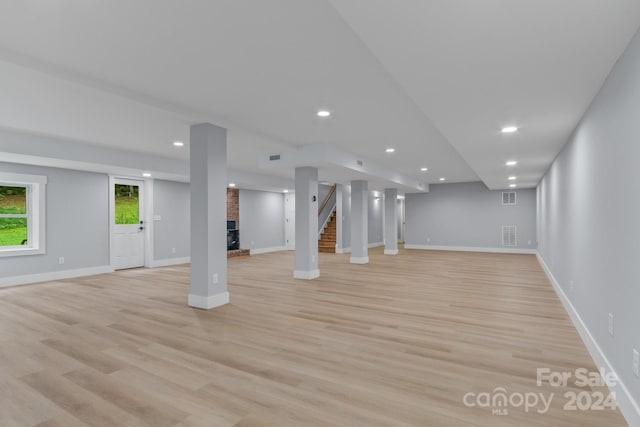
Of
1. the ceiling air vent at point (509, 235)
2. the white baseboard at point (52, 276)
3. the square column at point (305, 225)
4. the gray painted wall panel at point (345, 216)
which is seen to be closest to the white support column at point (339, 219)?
the gray painted wall panel at point (345, 216)

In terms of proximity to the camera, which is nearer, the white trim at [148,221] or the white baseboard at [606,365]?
the white baseboard at [606,365]

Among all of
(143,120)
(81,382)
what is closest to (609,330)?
(81,382)

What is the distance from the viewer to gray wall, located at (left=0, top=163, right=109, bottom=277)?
21.5ft

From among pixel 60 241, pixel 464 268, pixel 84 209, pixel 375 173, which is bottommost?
pixel 464 268

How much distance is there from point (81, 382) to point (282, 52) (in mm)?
3022

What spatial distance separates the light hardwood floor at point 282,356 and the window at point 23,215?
1.28 meters

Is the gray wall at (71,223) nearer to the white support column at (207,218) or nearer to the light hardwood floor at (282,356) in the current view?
the light hardwood floor at (282,356)

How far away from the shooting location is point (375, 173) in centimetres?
816

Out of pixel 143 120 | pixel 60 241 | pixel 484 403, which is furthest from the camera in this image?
pixel 60 241

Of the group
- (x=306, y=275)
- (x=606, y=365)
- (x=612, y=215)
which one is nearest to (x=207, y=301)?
(x=306, y=275)

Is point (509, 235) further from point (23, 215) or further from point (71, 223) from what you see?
point (23, 215)

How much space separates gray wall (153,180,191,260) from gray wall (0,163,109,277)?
126cm

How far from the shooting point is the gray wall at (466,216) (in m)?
11.9

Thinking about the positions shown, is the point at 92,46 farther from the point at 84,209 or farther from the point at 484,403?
the point at 84,209
